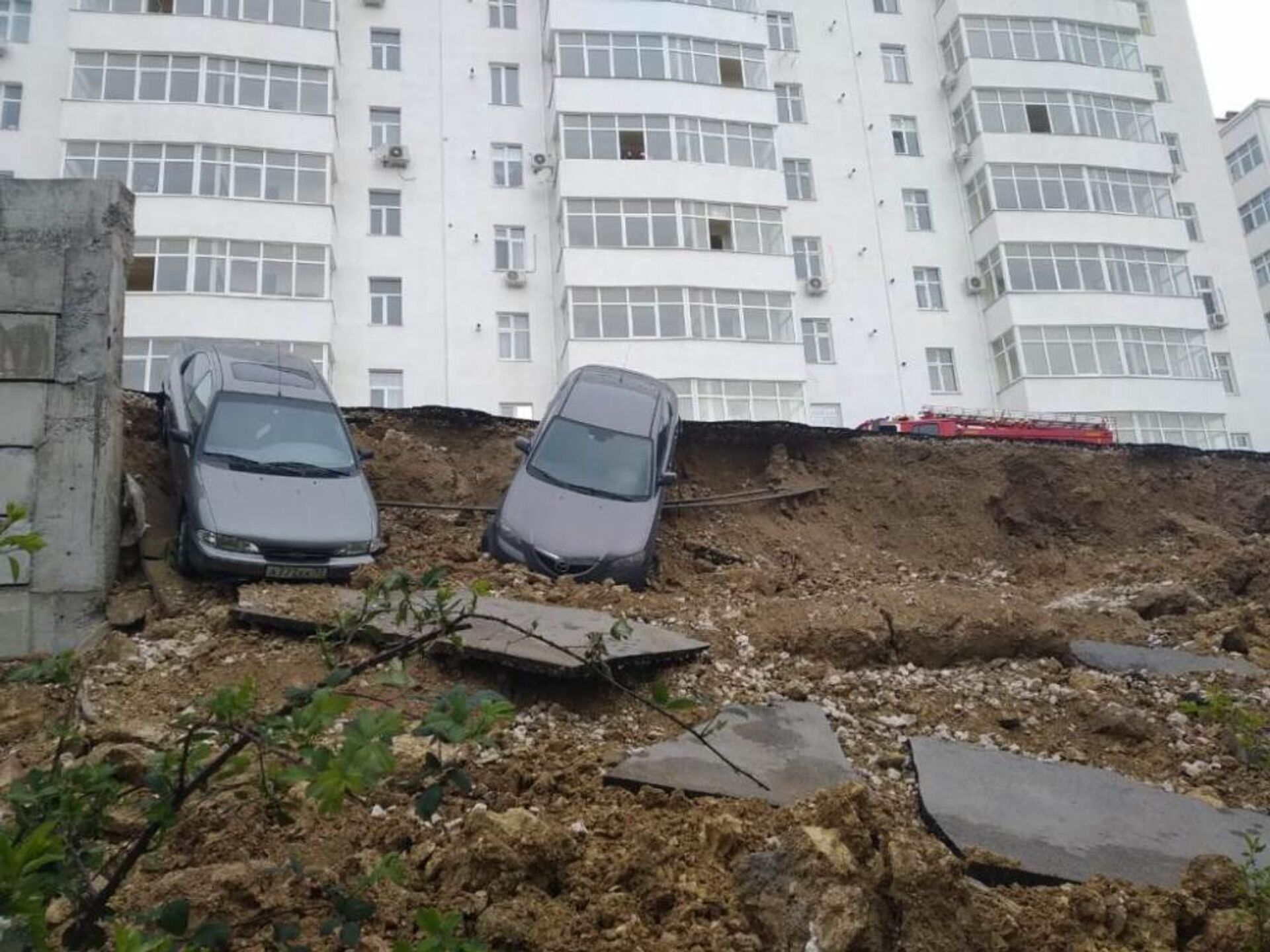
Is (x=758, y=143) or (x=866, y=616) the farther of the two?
(x=758, y=143)

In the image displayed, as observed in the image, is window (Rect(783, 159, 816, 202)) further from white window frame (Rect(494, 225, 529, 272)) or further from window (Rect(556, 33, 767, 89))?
white window frame (Rect(494, 225, 529, 272))

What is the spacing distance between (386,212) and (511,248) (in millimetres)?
3538

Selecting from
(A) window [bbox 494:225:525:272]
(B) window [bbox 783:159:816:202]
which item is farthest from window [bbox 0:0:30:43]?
(B) window [bbox 783:159:816:202]

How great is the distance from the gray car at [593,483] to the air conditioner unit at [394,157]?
53.2ft

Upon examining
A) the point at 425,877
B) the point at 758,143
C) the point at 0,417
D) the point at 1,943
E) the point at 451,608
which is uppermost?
the point at 758,143

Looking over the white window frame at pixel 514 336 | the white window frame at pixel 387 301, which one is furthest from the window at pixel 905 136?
the white window frame at pixel 387 301

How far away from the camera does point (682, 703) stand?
2193 millimetres

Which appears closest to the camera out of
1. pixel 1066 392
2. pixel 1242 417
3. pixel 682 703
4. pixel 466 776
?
pixel 466 776

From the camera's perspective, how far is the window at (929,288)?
28.3m

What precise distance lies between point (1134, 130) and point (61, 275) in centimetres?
3081

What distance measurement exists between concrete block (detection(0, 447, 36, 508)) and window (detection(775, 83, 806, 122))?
25967 mm

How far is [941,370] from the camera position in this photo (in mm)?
27844

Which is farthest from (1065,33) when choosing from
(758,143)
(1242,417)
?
(1242,417)

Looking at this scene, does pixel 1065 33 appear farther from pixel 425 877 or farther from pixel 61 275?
pixel 425 877
